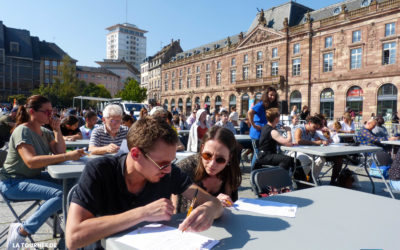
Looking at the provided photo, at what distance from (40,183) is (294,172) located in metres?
4.22

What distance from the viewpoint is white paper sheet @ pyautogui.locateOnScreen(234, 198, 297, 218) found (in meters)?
1.74

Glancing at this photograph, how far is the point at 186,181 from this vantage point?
5.91 feet

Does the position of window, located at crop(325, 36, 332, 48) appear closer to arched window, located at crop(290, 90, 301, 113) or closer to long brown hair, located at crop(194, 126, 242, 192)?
arched window, located at crop(290, 90, 301, 113)

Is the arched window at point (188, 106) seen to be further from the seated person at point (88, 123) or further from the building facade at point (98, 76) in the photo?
the building facade at point (98, 76)

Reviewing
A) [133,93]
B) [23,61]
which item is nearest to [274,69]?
[133,93]

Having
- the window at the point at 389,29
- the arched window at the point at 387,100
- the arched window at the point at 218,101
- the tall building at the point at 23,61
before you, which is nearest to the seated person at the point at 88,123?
the arched window at the point at 387,100

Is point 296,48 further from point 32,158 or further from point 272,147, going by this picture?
point 32,158

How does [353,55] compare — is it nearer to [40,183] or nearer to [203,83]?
[203,83]

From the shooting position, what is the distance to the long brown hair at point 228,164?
2287 mm

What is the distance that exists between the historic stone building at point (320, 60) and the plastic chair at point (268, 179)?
24887 millimetres

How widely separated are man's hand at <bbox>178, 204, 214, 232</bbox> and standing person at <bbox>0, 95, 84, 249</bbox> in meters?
1.84

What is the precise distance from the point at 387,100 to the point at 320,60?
293 inches

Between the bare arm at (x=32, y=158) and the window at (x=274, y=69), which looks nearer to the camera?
the bare arm at (x=32, y=158)

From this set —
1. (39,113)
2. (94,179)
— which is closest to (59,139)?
(39,113)
